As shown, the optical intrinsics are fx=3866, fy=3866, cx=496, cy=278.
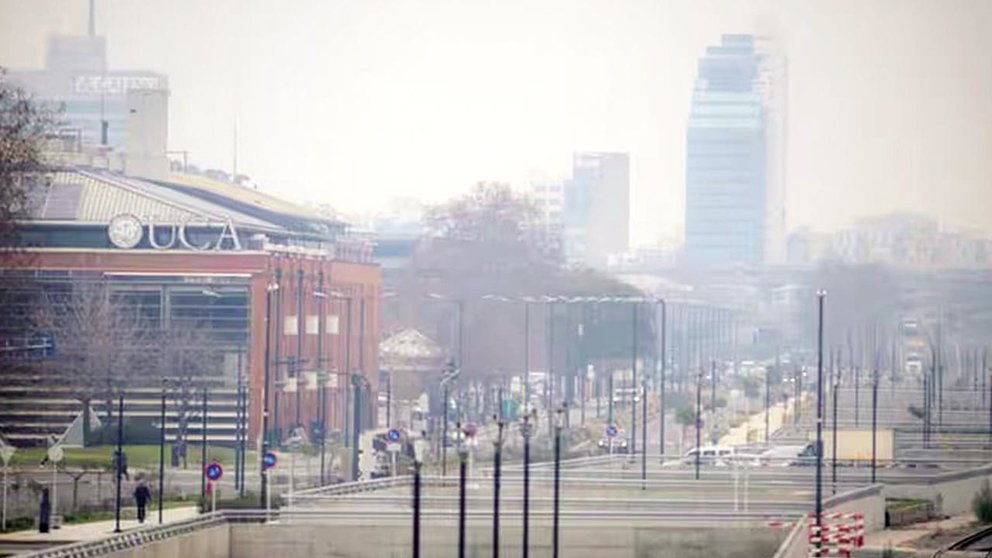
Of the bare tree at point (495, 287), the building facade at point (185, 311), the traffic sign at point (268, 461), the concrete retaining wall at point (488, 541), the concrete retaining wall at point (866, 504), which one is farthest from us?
the bare tree at point (495, 287)

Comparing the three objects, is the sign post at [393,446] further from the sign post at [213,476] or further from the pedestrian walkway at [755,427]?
the pedestrian walkway at [755,427]

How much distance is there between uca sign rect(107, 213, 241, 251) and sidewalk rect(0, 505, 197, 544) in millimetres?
28363

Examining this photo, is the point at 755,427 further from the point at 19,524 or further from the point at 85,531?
the point at 85,531

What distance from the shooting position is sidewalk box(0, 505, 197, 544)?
1907 inches

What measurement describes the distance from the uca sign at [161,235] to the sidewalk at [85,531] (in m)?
28.4

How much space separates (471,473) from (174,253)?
52.6ft

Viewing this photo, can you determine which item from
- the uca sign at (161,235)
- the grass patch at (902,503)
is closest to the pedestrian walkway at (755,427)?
the uca sign at (161,235)

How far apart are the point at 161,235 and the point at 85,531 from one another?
34.4 m

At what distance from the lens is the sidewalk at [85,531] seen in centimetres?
4844

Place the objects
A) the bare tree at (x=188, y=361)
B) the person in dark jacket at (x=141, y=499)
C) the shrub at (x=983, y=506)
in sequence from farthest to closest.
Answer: the bare tree at (x=188, y=361), the shrub at (x=983, y=506), the person in dark jacket at (x=141, y=499)

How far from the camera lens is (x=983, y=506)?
64188 mm

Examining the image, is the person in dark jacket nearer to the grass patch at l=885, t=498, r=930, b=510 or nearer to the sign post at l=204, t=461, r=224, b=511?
the sign post at l=204, t=461, r=224, b=511

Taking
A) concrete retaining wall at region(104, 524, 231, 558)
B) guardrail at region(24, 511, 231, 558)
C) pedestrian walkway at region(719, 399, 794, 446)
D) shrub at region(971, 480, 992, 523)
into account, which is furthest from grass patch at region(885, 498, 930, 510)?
pedestrian walkway at region(719, 399, 794, 446)

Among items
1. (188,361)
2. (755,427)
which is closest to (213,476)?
(188,361)
